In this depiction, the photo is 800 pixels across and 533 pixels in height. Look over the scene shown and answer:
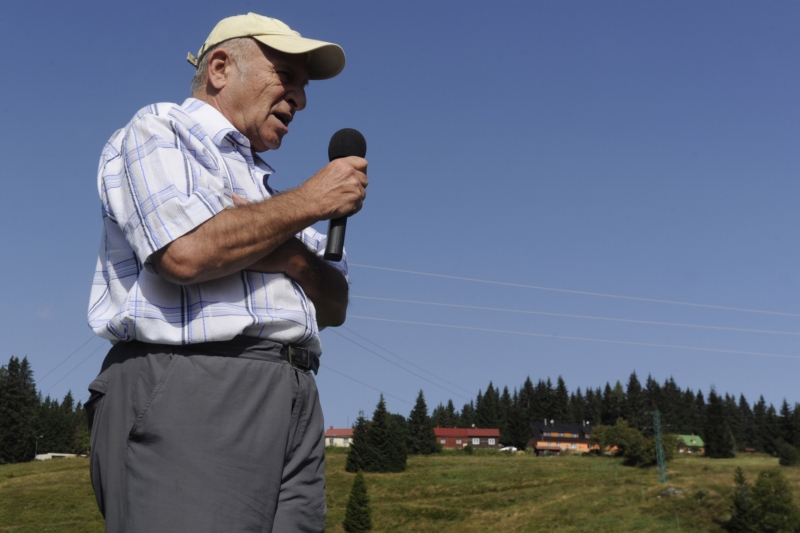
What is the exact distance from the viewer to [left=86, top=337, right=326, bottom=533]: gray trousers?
201 cm

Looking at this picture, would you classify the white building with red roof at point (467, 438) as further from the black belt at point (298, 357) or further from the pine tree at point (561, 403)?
the black belt at point (298, 357)

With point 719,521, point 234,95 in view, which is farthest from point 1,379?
point 234,95

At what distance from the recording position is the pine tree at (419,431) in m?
99.6

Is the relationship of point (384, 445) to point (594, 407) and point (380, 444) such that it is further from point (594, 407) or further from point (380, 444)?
point (594, 407)

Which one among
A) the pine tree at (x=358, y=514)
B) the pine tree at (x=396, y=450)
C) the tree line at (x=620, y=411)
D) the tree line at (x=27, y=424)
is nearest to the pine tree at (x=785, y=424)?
the tree line at (x=620, y=411)

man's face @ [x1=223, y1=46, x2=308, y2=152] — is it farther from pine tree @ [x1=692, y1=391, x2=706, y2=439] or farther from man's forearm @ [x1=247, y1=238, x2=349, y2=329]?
pine tree @ [x1=692, y1=391, x2=706, y2=439]

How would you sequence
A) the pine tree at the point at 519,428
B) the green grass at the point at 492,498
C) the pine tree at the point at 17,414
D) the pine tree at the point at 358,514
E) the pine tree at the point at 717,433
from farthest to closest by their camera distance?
the pine tree at the point at 519,428 → the pine tree at the point at 717,433 → the pine tree at the point at 17,414 → the green grass at the point at 492,498 → the pine tree at the point at 358,514

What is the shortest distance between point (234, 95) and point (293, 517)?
1452 millimetres

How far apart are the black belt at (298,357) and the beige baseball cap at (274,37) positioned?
1072mm

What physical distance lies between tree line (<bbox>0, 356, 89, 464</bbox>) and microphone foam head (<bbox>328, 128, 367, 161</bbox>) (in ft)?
296

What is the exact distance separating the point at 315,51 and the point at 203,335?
3.92 ft

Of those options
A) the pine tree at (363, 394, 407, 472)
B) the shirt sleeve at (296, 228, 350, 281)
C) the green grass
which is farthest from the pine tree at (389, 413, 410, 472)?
the shirt sleeve at (296, 228, 350, 281)

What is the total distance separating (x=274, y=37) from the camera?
2678 mm

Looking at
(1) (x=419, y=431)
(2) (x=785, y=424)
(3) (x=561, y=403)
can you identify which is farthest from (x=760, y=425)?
(1) (x=419, y=431)
